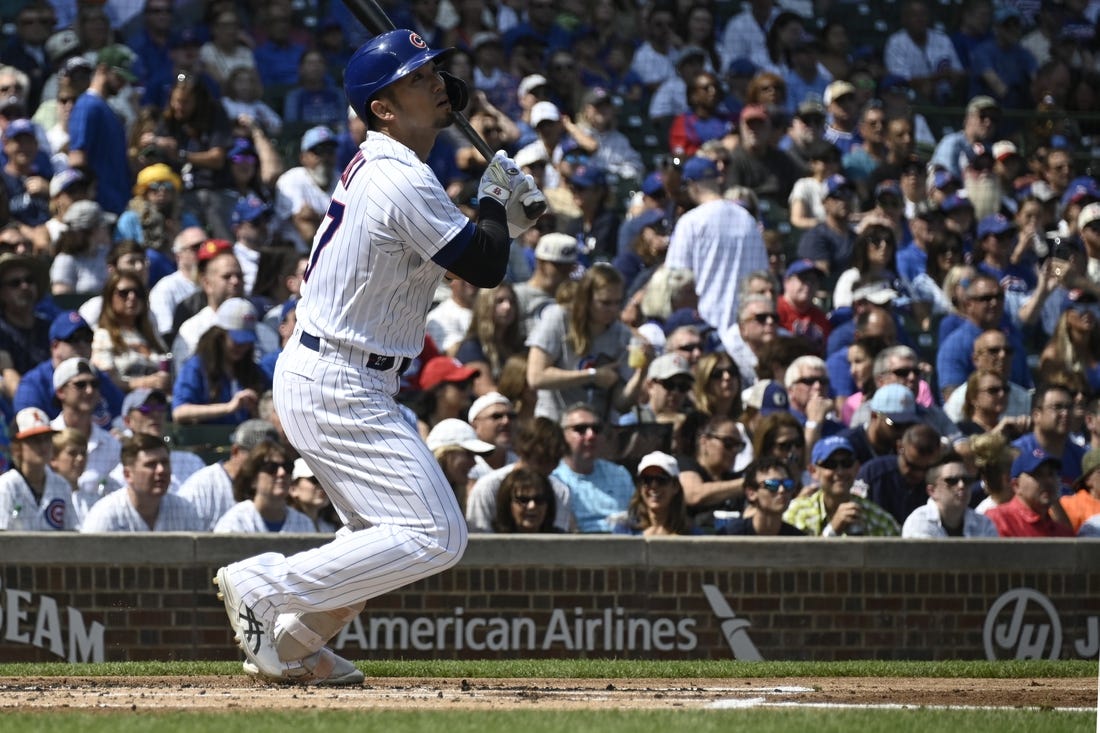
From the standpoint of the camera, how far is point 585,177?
40.2ft

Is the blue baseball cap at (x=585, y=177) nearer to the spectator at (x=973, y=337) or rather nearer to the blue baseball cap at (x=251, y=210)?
the blue baseball cap at (x=251, y=210)

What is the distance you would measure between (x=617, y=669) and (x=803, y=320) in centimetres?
481

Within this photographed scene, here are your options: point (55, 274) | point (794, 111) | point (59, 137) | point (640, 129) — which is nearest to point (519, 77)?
point (640, 129)

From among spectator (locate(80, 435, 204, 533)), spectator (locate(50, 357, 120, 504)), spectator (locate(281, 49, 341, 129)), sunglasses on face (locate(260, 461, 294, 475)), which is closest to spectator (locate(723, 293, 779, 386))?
sunglasses on face (locate(260, 461, 294, 475))

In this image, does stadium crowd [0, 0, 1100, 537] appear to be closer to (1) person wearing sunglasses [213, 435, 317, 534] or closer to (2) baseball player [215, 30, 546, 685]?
(1) person wearing sunglasses [213, 435, 317, 534]

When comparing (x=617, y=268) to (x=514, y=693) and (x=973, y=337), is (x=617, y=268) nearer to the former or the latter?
(x=973, y=337)

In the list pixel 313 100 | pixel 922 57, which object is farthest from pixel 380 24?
pixel 922 57

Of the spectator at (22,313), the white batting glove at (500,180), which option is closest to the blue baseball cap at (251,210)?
the spectator at (22,313)

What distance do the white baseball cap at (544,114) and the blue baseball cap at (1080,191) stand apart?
3874mm

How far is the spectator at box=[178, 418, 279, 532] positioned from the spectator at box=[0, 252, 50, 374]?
160cm

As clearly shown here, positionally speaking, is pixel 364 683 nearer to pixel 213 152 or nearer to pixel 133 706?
pixel 133 706

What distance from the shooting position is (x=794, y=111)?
1470 centimetres

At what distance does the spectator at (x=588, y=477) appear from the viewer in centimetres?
898

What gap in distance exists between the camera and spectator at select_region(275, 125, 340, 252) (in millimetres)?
11859
